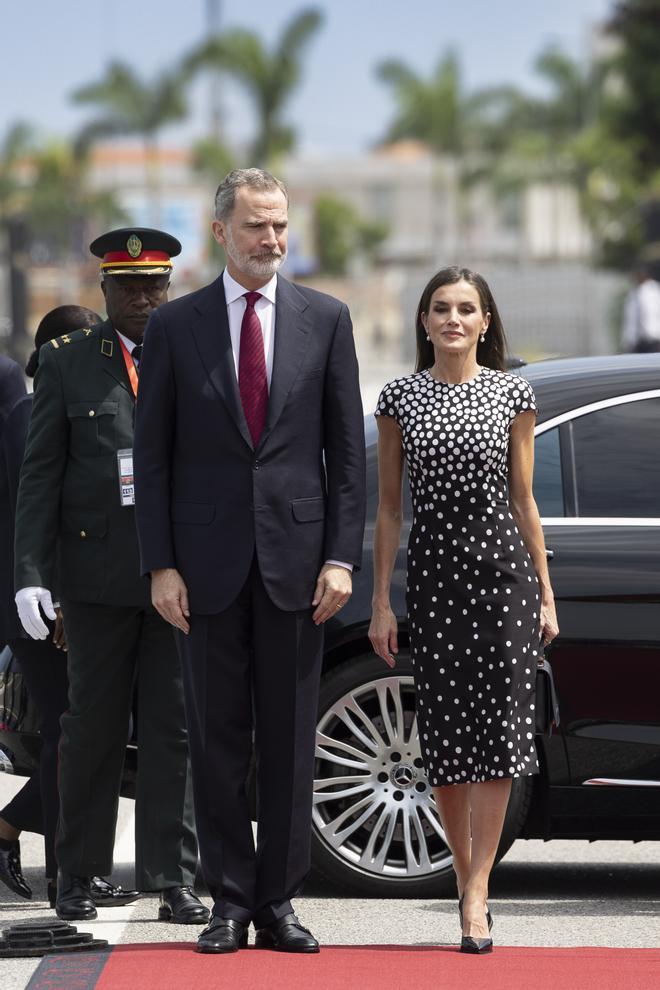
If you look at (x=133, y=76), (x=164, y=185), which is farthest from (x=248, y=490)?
(x=164, y=185)

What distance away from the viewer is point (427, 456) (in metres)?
4.76

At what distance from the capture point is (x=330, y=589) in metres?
4.68

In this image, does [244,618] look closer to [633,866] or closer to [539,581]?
[539,581]

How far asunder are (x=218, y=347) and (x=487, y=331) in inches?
30.2

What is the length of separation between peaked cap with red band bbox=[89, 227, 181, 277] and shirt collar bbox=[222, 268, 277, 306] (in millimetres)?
588

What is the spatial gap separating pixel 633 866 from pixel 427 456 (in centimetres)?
232

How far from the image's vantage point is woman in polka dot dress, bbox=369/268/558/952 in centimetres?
474

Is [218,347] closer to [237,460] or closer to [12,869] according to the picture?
[237,460]

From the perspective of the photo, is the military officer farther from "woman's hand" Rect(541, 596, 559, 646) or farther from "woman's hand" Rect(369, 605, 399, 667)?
"woman's hand" Rect(541, 596, 559, 646)

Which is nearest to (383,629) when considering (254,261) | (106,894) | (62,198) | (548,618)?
(548,618)

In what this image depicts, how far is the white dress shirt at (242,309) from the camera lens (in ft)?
15.6

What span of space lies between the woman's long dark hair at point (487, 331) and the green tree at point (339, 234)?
11387 cm

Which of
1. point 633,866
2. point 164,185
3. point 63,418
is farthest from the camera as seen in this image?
point 164,185

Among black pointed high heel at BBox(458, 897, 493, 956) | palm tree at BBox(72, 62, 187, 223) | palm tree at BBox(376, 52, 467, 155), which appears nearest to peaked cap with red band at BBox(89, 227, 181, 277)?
black pointed high heel at BBox(458, 897, 493, 956)
